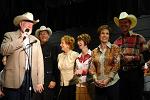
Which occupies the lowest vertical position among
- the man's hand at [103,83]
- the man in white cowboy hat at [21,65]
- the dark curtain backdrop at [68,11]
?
the man's hand at [103,83]

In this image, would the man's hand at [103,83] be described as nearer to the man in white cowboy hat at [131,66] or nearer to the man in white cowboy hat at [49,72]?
the man in white cowboy hat at [131,66]

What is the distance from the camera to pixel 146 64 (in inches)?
206

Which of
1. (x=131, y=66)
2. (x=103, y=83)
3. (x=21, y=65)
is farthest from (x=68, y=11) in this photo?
(x=21, y=65)

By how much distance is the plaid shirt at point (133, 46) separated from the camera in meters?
4.99

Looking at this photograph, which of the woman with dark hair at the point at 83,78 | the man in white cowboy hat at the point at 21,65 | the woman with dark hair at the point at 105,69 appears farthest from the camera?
the woman with dark hair at the point at 83,78

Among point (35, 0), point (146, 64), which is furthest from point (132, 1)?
point (35, 0)

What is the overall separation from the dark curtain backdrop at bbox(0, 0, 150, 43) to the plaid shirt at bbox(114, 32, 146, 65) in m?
0.75

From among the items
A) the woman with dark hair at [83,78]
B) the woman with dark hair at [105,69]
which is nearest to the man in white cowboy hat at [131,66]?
the woman with dark hair at [105,69]

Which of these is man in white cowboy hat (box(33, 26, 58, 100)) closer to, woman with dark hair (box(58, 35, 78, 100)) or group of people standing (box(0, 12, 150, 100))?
group of people standing (box(0, 12, 150, 100))

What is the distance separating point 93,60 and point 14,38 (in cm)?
124

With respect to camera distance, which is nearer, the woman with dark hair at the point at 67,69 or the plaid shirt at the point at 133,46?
the plaid shirt at the point at 133,46

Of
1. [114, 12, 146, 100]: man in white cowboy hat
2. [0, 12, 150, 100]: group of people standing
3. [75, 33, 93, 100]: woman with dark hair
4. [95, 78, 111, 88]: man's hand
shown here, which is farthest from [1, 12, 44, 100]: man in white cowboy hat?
[114, 12, 146, 100]: man in white cowboy hat

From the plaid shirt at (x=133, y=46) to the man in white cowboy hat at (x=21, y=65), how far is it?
1351 mm

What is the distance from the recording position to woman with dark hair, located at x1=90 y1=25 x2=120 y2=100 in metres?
4.66
